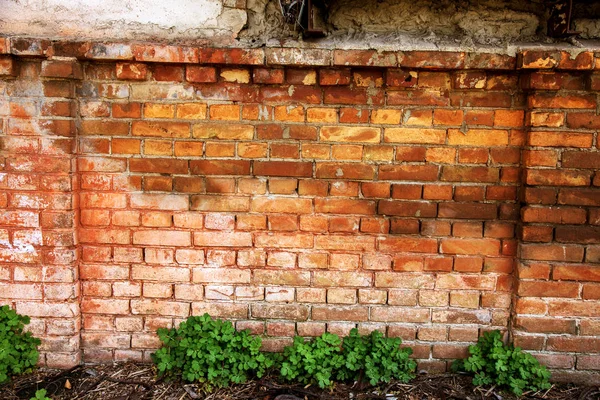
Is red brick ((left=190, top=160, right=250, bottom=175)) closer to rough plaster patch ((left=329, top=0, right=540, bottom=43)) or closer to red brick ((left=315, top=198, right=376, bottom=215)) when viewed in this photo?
red brick ((left=315, top=198, right=376, bottom=215))

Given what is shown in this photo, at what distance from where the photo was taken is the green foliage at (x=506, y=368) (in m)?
2.53

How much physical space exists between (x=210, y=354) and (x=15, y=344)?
3.64 feet

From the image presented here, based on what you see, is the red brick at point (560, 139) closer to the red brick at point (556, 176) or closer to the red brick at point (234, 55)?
the red brick at point (556, 176)

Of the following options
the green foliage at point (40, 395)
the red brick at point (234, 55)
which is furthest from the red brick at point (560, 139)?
the green foliage at point (40, 395)

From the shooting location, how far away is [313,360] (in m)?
2.57

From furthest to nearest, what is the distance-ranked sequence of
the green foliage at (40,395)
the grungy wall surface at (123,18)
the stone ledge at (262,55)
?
the grungy wall surface at (123,18) → the stone ledge at (262,55) → the green foliage at (40,395)

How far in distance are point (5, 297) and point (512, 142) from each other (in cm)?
300

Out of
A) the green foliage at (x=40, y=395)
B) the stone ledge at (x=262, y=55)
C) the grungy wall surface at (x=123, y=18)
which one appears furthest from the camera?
the grungy wall surface at (x=123, y=18)

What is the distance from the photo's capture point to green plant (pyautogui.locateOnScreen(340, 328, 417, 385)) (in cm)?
256

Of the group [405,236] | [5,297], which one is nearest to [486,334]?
[405,236]

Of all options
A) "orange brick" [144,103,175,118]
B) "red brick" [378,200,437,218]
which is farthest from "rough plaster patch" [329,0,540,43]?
"orange brick" [144,103,175,118]

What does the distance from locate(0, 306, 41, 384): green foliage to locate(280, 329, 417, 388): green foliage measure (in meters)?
1.43

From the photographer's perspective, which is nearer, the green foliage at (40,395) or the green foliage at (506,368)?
the green foliage at (40,395)

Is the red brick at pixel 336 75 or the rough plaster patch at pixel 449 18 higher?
the rough plaster patch at pixel 449 18
